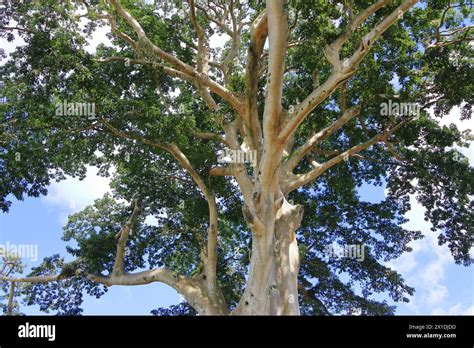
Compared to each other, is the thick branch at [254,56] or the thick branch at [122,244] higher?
the thick branch at [254,56]

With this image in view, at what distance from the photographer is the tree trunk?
10.9 m

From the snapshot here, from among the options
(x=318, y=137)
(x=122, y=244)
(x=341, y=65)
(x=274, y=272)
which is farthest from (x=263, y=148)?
(x=122, y=244)

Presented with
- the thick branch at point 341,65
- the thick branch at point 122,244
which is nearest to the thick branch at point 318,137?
the thick branch at point 341,65

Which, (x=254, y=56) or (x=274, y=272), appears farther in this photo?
(x=254, y=56)

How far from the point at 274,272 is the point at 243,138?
4.33m

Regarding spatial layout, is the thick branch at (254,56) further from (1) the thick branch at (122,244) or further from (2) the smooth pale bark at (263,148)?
(1) the thick branch at (122,244)

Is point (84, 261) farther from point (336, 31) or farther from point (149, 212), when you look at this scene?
point (336, 31)

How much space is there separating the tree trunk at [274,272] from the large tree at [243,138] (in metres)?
0.04

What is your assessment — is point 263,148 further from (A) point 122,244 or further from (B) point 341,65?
(A) point 122,244

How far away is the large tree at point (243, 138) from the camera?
37.6ft

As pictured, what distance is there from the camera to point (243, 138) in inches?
556
